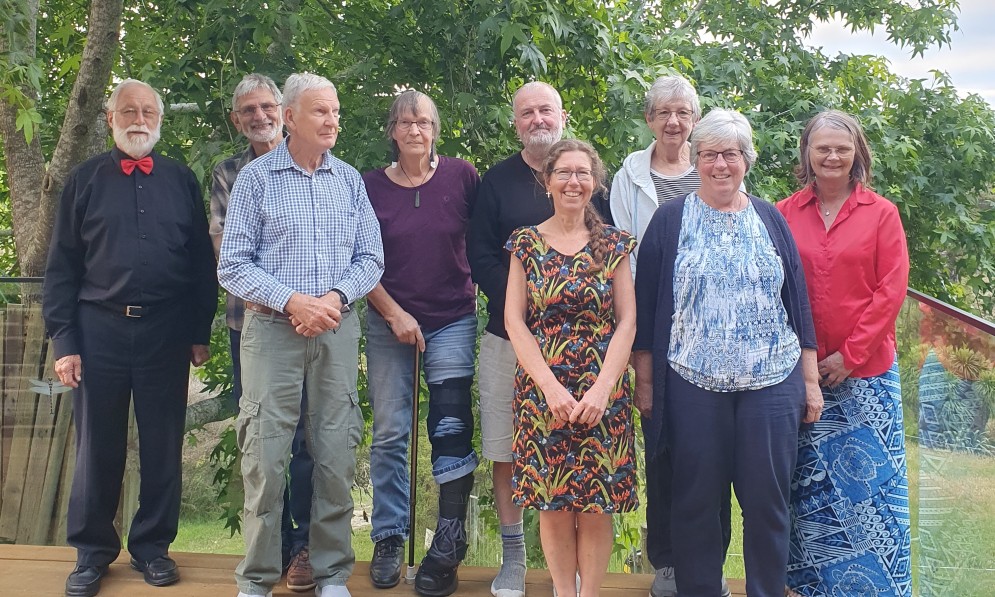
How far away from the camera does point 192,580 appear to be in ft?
10.2

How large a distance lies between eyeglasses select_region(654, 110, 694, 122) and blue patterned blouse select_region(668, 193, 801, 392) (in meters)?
0.44

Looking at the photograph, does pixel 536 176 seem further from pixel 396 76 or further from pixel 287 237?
pixel 396 76

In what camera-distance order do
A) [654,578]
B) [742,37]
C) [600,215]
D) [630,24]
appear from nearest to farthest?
1. [600,215]
2. [654,578]
3. [630,24]
4. [742,37]

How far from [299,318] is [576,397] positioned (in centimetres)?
83

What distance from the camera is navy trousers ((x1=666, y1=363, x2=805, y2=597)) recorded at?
2.54 meters

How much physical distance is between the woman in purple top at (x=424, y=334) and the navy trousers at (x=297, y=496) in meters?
0.23

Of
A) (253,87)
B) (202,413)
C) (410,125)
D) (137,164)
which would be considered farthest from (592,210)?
(202,413)

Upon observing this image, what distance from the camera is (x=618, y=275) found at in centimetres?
263

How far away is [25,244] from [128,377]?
2.28 meters

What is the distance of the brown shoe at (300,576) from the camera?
2.98 meters

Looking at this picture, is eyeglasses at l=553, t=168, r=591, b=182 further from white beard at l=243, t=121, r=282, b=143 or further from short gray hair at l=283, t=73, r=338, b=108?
white beard at l=243, t=121, r=282, b=143

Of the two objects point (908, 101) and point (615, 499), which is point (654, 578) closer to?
point (615, 499)

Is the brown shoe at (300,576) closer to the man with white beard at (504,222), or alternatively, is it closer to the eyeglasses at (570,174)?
the man with white beard at (504,222)

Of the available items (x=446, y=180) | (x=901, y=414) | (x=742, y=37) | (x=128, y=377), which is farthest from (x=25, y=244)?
(x=742, y=37)
